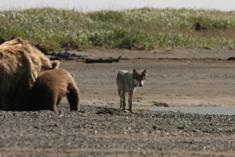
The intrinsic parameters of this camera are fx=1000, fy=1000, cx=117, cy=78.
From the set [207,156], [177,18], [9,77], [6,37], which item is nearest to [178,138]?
[207,156]

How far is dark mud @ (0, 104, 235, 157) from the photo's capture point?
13.2 meters

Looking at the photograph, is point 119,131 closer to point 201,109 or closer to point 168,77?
point 201,109

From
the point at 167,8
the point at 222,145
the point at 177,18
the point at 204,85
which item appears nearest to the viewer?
the point at 222,145

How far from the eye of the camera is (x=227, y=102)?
2703 centimetres

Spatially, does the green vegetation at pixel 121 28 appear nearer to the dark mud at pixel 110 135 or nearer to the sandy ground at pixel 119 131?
the sandy ground at pixel 119 131

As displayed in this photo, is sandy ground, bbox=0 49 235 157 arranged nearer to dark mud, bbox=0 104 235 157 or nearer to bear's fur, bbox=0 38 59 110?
dark mud, bbox=0 104 235 157

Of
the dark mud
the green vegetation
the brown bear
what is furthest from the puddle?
the green vegetation

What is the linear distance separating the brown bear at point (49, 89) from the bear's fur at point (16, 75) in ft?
0.44

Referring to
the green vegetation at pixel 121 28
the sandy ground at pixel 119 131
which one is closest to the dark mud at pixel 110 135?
the sandy ground at pixel 119 131

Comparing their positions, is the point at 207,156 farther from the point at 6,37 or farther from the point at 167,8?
the point at 167,8

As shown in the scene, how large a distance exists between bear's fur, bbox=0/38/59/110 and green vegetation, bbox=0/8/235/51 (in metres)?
17.9

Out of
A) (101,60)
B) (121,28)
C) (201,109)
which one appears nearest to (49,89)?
(201,109)

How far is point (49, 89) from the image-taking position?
1838 cm

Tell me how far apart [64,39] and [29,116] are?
22877mm
